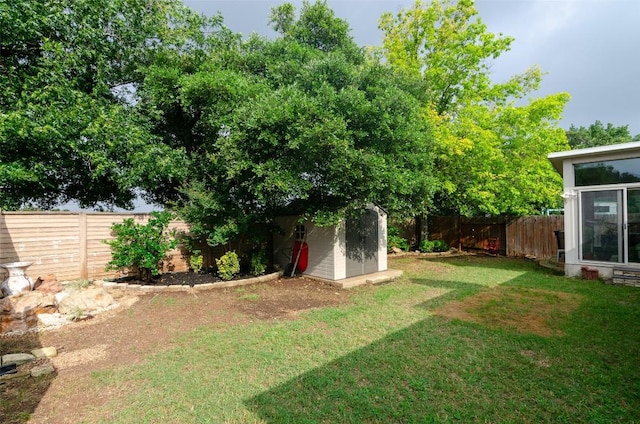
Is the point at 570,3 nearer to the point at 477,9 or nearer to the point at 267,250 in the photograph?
the point at 477,9

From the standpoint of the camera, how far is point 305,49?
9484 millimetres

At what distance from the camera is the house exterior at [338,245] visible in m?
7.89

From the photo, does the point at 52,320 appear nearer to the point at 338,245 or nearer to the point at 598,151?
the point at 338,245

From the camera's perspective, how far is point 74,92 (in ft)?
24.1

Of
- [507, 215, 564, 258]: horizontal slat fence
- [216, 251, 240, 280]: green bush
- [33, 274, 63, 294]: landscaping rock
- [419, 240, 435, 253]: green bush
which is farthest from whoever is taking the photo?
[419, 240, 435, 253]: green bush

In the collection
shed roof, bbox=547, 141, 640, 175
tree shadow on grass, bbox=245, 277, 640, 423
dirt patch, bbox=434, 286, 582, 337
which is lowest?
tree shadow on grass, bbox=245, 277, 640, 423

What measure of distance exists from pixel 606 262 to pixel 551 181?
585cm

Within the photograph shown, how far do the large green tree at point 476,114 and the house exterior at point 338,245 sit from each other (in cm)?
437

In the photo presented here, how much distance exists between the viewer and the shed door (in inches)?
322

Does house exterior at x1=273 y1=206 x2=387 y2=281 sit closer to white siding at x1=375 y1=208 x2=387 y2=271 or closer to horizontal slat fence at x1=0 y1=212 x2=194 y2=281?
white siding at x1=375 y1=208 x2=387 y2=271

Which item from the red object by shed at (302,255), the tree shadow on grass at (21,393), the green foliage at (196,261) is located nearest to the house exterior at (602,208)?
the red object by shed at (302,255)

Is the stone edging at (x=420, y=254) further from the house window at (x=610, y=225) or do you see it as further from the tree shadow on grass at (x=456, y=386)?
the tree shadow on grass at (x=456, y=386)

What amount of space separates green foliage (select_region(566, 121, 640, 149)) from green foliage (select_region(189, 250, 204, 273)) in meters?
32.0

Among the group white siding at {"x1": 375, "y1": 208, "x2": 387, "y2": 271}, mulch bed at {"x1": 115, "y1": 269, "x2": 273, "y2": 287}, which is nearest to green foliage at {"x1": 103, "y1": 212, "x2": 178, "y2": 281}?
mulch bed at {"x1": 115, "y1": 269, "x2": 273, "y2": 287}
